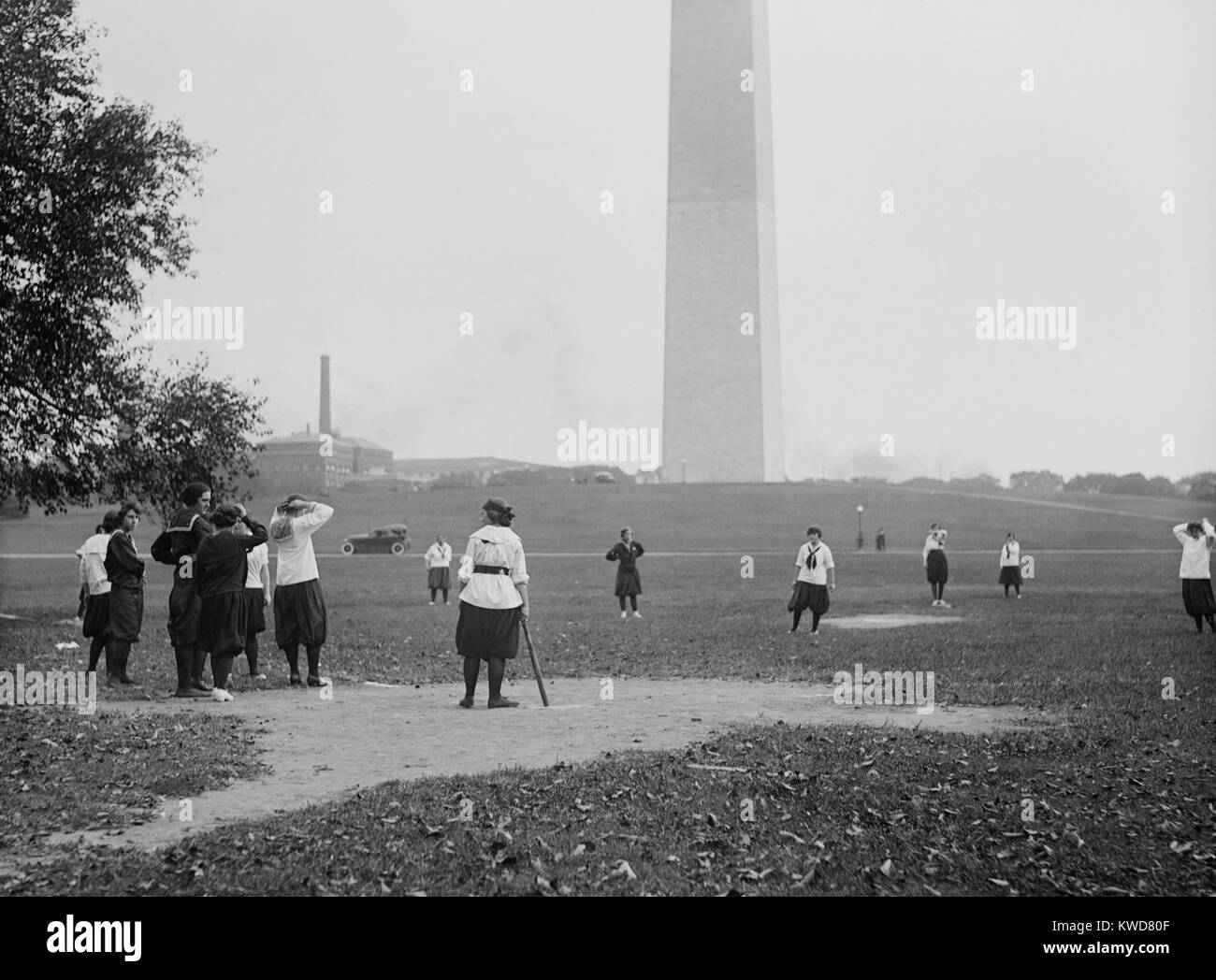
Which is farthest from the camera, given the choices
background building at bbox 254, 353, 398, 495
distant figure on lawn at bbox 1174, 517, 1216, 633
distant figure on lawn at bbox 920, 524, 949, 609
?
background building at bbox 254, 353, 398, 495

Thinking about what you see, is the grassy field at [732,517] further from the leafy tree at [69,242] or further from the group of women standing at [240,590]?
the group of women standing at [240,590]

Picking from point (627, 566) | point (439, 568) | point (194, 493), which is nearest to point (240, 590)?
point (194, 493)

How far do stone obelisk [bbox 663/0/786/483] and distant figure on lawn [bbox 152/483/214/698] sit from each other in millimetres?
43008

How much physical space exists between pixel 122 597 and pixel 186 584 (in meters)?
1.29

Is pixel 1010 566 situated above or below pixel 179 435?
below

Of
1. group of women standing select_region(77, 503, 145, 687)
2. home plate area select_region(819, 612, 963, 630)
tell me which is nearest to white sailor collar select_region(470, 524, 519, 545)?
group of women standing select_region(77, 503, 145, 687)

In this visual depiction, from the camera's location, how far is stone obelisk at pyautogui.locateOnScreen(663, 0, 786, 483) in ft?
168

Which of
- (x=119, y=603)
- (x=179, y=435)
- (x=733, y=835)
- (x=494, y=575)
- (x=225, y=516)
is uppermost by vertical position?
(x=179, y=435)

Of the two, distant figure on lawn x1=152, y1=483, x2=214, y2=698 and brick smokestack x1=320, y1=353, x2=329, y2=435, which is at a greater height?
brick smokestack x1=320, y1=353, x2=329, y2=435

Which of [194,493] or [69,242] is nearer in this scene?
[194,493]

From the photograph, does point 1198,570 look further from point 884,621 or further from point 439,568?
point 439,568

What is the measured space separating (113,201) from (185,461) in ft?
14.3

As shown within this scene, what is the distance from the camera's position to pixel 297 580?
41.2ft

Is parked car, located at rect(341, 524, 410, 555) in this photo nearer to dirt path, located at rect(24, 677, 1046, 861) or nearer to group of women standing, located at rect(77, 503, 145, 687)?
group of women standing, located at rect(77, 503, 145, 687)
